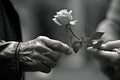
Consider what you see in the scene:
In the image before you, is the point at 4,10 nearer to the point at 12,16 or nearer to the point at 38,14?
the point at 12,16

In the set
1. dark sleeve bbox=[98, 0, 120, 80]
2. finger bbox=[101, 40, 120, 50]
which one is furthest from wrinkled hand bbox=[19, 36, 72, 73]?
dark sleeve bbox=[98, 0, 120, 80]

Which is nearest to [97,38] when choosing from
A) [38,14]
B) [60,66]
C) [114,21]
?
[114,21]

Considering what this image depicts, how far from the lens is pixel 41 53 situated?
1335 mm

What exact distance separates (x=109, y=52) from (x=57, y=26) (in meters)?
3.42

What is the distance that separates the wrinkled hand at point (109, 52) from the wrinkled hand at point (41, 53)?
0.32ft

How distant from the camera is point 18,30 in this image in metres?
1.58

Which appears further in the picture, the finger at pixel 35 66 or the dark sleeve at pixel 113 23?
the dark sleeve at pixel 113 23

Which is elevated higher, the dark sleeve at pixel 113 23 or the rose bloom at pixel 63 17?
the rose bloom at pixel 63 17

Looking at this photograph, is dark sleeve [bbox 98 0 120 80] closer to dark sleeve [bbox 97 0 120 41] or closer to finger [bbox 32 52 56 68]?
dark sleeve [bbox 97 0 120 41]

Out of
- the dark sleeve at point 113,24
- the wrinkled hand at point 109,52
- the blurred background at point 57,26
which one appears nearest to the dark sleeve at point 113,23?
the dark sleeve at point 113,24

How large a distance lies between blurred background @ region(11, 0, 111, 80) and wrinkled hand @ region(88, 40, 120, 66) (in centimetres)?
232

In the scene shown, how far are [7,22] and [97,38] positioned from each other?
1.26ft

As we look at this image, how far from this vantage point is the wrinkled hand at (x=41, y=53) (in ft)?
4.34

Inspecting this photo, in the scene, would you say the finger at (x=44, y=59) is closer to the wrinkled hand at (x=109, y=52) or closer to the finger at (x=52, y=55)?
the finger at (x=52, y=55)
